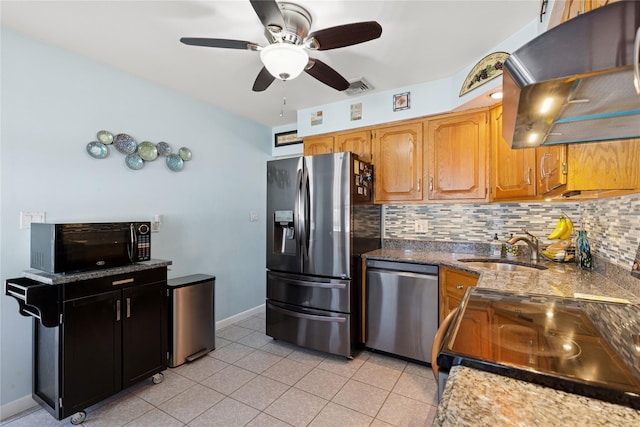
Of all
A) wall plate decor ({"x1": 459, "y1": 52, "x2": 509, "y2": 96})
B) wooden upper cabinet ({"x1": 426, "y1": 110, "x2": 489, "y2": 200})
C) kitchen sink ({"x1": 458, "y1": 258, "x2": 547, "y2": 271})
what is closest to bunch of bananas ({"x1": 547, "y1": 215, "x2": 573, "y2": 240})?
kitchen sink ({"x1": 458, "y1": 258, "x2": 547, "y2": 271})

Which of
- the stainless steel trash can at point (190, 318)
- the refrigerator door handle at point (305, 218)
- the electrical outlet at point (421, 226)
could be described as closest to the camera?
the stainless steel trash can at point (190, 318)

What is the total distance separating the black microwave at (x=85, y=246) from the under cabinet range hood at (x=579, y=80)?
2261 millimetres

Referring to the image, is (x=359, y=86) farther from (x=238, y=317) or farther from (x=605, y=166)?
(x=238, y=317)

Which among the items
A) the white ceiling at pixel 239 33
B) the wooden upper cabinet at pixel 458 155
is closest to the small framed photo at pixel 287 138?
the white ceiling at pixel 239 33

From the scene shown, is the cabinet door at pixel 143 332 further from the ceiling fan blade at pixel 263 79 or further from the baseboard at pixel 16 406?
the ceiling fan blade at pixel 263 79

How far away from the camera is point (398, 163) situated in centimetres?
281

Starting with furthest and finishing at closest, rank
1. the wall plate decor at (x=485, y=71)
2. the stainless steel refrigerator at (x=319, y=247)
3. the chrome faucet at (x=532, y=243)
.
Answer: the stainless steel refrigerator at (x=319, y=247)
the chrome faucet at (x=532, y=243)
the wall plate decor at (x=485, y=71)

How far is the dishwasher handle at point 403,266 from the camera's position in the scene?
236cm

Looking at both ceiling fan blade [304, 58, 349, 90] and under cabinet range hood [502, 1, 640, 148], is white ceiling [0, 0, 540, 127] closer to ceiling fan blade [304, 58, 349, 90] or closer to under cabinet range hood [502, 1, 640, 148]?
ceiling fan blade [304, 58, 349, 90]

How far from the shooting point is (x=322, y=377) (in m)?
2.25

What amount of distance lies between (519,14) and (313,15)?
3.85 feet

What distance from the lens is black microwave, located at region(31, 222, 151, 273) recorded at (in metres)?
1.74

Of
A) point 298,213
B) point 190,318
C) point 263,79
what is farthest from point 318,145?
point 190,318

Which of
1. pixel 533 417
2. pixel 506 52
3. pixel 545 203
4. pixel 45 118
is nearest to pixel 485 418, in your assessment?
pixel 533 417
